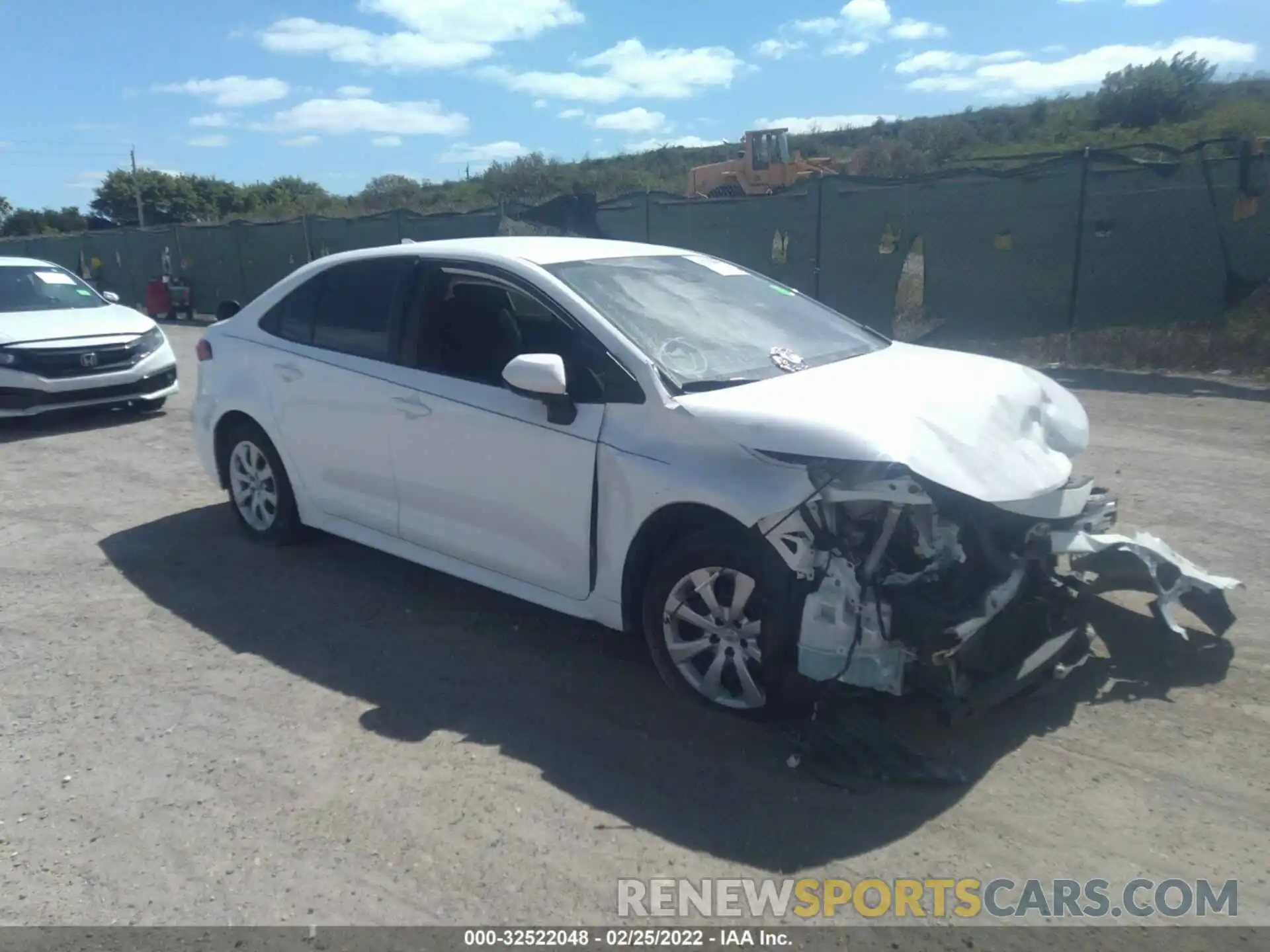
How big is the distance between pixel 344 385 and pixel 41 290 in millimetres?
7367

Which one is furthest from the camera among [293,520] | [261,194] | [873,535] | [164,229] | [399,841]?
[261,194]

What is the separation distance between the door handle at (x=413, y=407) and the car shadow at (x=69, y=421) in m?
6.38

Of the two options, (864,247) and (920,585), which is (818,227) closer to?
(864,247)

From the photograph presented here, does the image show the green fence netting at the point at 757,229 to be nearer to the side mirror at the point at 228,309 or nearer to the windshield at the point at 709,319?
the side mirror at the point at 228,309

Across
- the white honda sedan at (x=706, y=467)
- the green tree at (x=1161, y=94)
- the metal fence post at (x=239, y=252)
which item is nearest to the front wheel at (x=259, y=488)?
the white honda sedan at (x=706, y=467)

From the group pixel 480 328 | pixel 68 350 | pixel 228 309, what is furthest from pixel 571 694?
pixel 68 350

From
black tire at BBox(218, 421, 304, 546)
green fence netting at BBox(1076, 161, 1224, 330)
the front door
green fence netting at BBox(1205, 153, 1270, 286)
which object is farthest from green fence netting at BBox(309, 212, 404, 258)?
the front door

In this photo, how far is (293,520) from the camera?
5.92 meters

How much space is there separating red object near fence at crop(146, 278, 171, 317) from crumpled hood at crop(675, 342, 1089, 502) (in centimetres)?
2154

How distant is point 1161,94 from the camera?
1483 inches

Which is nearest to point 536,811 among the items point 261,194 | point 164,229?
point 164,229

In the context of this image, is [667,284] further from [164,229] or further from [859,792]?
[164,229]

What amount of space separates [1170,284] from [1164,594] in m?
9.12

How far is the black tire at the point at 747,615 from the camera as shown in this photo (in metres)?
3.68
